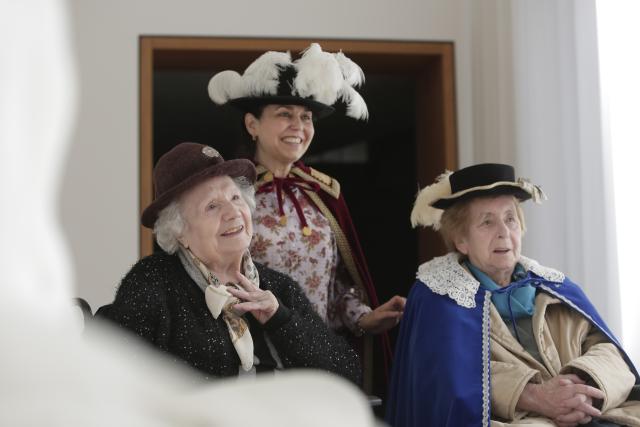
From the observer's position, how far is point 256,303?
7.52ft

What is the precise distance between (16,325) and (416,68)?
4.26m

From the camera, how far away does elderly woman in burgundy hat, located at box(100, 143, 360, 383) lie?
225 cm

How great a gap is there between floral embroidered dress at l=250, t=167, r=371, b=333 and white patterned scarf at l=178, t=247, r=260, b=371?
0.30 metres

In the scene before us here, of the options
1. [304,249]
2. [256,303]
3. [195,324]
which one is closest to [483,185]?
[304,249]

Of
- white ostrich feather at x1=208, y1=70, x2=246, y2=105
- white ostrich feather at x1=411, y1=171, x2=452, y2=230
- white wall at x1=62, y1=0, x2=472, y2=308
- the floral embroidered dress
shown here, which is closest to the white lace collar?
white ostrich feather at x1=411, y1=171, x2=452, y2=230

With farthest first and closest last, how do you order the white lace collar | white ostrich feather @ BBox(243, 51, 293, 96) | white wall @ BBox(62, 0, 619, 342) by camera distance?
1. white wall @ BBox(62, 0, 619, 342)
2. white ostrich feather @ BBox(243, 51, 293, 96)
3. the white lace collar

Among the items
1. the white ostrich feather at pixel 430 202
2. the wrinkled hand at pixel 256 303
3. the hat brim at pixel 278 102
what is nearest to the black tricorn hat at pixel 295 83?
the hat brim at pixel 278 102

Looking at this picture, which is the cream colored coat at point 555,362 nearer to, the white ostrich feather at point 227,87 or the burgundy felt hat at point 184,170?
the burgundy felt hat at point 184,170

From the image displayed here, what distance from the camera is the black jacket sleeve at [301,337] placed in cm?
232

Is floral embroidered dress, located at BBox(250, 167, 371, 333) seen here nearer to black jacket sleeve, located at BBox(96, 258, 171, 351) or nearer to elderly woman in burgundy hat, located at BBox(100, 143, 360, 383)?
elderly woman in burgundy hat, located at BBox(100, 143, 360, 383)

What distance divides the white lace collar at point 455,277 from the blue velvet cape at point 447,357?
0.02 m

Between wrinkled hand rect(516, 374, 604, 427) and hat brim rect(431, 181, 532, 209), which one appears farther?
hat brim rect(431, 181, 532, 209)

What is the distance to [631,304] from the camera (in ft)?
9.84

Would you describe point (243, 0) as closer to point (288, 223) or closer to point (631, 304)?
point (288, 223)
